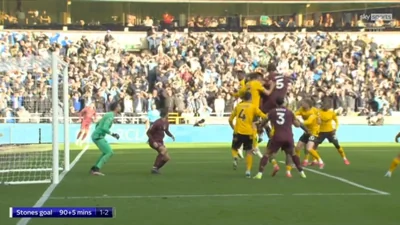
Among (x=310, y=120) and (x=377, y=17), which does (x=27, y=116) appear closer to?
(x=310, y=120)

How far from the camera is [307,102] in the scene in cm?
2006

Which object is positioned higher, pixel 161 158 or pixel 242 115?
pixel 242 115

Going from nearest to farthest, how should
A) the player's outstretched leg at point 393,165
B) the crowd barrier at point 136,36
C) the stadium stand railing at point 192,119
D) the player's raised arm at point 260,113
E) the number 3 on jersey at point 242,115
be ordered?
the player's outstretched leg at point 393,165 → the player's raised arm at point 260,113 → the number 3 on jersey at point 242,115 → the stadium stand railing at point 192,119 → the crowd barrier at point 136,36

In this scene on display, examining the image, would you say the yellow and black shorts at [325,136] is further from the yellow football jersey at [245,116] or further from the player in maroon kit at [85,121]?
the player in maroon kit at [85,121]

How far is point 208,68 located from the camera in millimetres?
38844

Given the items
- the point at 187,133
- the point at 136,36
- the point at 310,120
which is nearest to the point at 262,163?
the point at 310,120

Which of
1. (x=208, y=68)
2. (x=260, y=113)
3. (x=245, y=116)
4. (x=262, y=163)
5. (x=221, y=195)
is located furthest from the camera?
(x=208, y=68)

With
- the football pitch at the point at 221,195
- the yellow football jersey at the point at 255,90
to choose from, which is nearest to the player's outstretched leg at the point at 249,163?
the football pitch at the point at 221,195

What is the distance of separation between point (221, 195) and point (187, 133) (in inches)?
834

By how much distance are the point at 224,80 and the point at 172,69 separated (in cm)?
257

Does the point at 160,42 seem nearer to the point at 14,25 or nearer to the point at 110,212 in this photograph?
A: the point at 14,25

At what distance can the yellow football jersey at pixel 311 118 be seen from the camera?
20.1m

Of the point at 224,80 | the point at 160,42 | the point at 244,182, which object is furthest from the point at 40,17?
the point at 244,182

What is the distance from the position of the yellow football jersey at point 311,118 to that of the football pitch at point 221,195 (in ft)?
3.70
